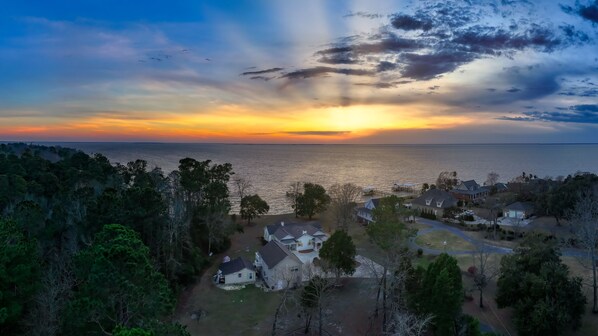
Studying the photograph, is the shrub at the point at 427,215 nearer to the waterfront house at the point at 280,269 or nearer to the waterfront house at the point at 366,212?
the waterfront house at the point at 366,212

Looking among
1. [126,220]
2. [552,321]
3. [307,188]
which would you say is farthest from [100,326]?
[307,188]

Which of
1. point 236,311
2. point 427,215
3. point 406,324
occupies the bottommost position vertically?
point 236,311

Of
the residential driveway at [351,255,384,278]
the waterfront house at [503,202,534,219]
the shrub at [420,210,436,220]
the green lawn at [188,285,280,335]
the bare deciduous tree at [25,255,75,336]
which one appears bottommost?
the green lawn at [188,285,280,335]

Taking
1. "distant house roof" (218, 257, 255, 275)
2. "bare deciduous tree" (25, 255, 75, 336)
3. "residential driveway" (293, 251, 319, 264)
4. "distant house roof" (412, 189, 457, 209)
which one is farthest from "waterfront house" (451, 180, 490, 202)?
"bare deciduous tree" (25, 255, 75, 336)

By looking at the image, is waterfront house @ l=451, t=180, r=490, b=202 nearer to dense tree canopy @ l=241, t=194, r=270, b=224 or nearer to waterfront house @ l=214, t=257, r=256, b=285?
dense tree canopy @ l=241, t=194, r=270, b=224

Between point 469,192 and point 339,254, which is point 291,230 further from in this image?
point 469,192

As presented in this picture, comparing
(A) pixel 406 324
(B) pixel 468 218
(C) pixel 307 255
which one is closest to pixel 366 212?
(B) pixel 468 218
